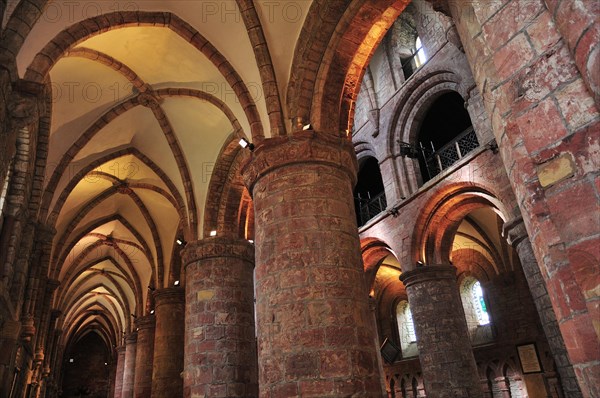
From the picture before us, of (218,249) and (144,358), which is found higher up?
(218,249)

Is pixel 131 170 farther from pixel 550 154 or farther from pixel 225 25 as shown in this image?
pixel 550 154

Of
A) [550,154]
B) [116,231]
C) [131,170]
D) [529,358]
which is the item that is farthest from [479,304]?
[550,154]

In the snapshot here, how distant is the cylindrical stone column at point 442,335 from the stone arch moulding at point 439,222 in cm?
68

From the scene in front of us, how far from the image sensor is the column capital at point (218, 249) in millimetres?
9320

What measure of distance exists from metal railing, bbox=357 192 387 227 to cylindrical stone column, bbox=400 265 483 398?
4266 millimetres

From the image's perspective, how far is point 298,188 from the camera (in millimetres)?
5754

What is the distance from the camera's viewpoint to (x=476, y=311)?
55.2ft

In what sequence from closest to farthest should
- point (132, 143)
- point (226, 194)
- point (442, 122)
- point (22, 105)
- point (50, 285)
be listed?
1. point (22, 105)
2. point (226, 194)
3. point (132, 143)
4. point (50, 285)
5. point (442, 122)

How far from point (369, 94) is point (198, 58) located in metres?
7.26

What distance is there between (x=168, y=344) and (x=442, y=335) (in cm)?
718

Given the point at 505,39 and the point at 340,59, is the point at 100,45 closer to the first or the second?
the point at 340,59

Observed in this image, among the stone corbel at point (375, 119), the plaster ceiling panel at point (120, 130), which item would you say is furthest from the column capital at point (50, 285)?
the stone corbel at point (375, 119)

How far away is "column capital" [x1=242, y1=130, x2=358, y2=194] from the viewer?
5.98 m

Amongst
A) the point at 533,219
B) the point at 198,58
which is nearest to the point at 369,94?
the point at 198,58
